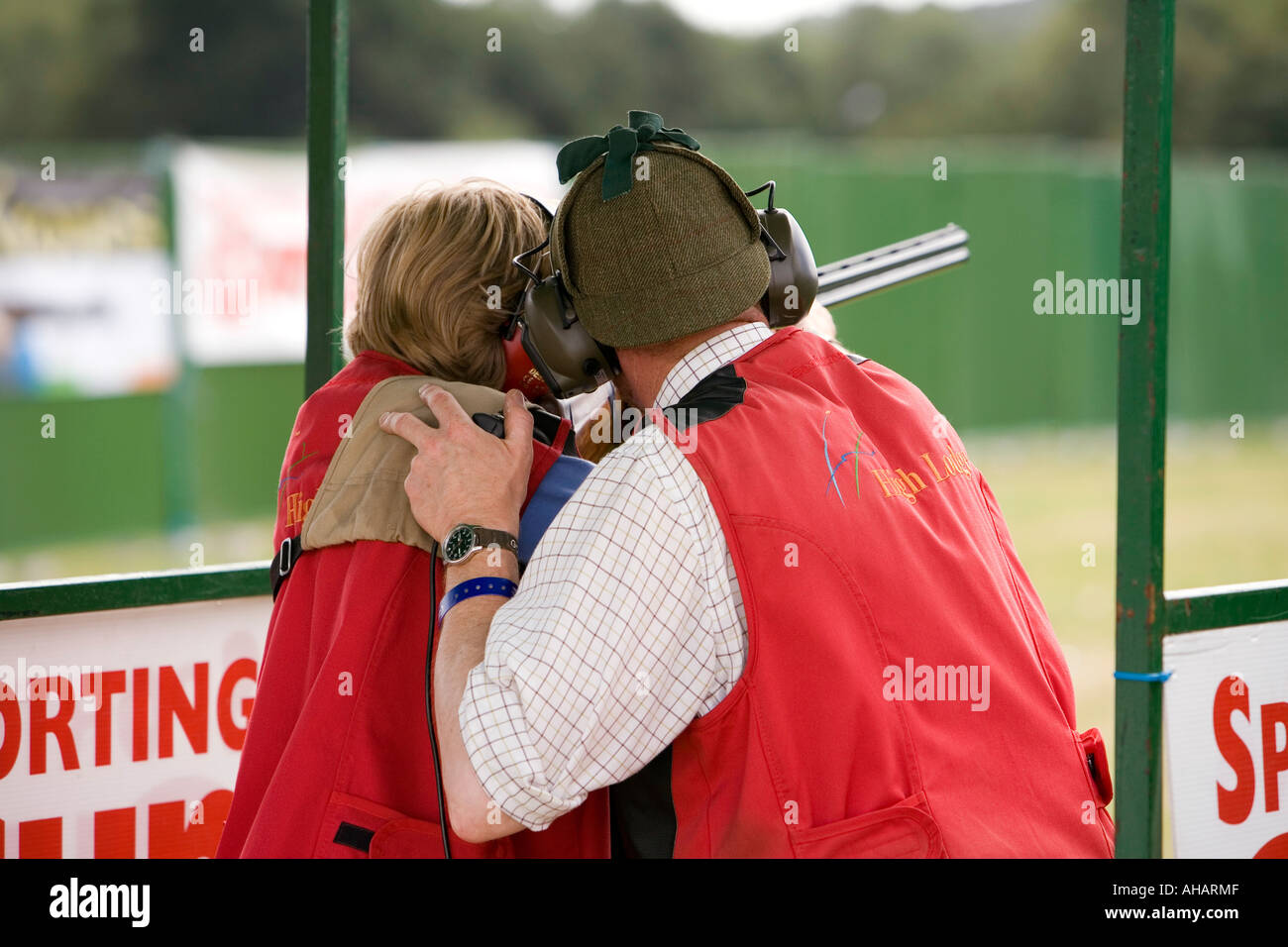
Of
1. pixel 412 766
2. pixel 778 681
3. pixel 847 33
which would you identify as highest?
pixel 847 33

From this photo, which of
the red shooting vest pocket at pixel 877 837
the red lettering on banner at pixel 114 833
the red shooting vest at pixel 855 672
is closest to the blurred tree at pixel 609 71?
the red lettering on banner at pixel 114 833

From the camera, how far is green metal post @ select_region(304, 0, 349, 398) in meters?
3.17

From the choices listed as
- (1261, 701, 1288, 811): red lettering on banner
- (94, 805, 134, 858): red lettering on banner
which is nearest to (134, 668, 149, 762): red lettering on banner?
(94, 805, 134, 858): red lettering on banner

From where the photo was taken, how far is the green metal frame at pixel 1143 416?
6.95 ft

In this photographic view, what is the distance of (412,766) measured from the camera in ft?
6.79

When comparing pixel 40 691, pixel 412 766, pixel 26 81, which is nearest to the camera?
pixel 412 766

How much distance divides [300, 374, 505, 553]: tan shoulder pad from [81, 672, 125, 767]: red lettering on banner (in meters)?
0.94

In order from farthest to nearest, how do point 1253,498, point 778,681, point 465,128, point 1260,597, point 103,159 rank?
point 465,128 < point 1253,498 < point 103,159 < point 1260,597 < point 778,681

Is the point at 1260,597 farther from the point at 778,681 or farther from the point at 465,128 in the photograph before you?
the point at 465,128

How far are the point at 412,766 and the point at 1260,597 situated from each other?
161 cm

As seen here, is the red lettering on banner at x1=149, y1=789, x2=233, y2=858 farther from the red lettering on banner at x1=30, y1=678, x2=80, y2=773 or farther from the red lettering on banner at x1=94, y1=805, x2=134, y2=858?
the red lettering on banner at x1=30, y1=678, x2=80, y2=773
